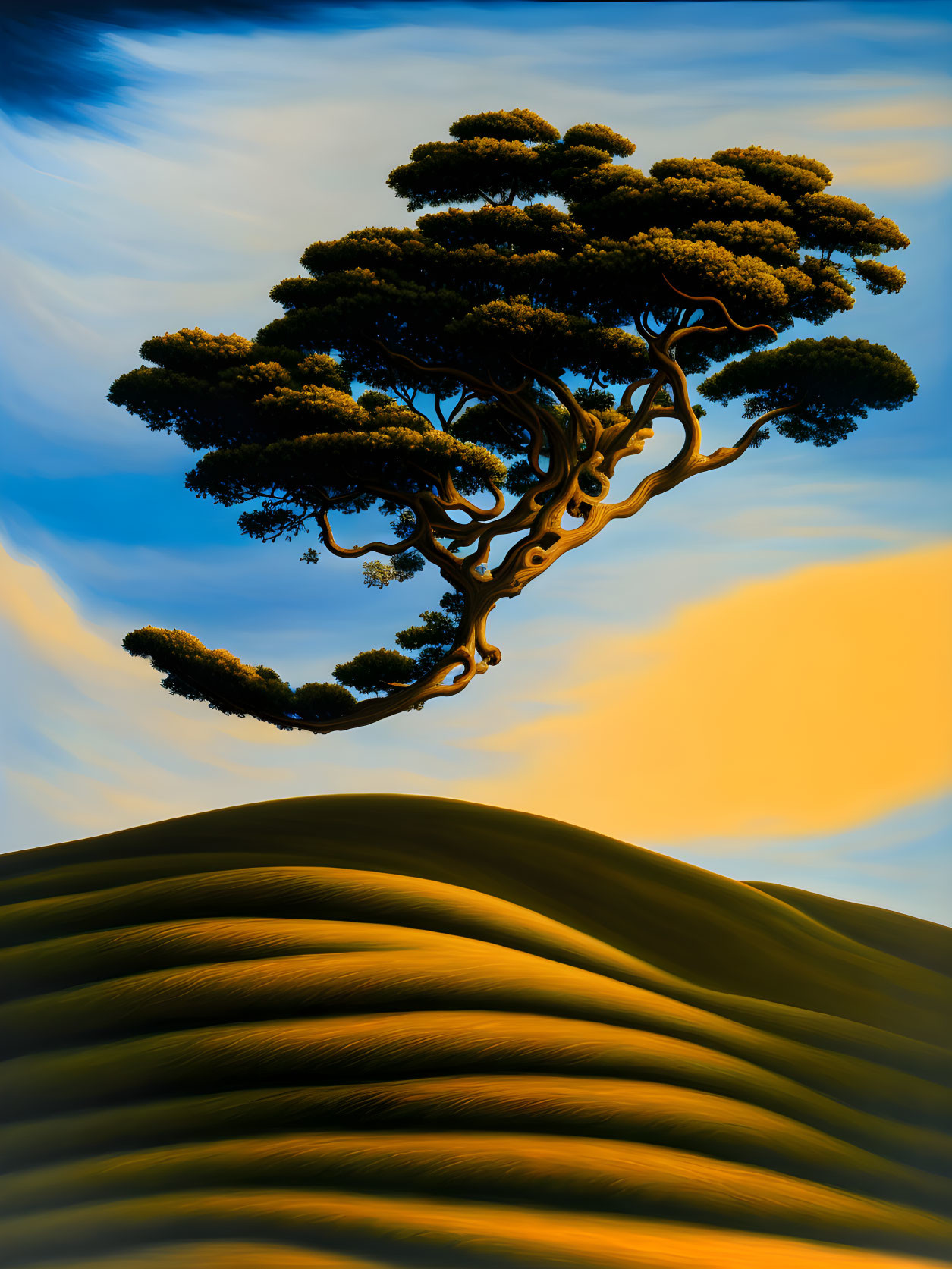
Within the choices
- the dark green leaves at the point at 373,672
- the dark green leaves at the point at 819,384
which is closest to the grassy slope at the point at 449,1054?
the dark green leaves at the point at 373,672

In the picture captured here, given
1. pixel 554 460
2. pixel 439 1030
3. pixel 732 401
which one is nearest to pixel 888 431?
pixel 732 401

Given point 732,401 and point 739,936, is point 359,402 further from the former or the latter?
point 739,936

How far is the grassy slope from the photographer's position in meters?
3.30

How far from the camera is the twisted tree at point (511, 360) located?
16.5 ft

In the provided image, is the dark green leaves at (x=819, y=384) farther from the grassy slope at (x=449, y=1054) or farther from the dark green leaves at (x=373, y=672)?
the grassy slope at (x=449, y=1054)

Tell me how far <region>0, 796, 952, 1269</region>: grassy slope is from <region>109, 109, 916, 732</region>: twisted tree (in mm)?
964

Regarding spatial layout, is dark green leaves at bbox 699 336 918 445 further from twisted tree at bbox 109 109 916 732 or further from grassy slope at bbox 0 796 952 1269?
grassy slope at bbox 0 796 952 1269

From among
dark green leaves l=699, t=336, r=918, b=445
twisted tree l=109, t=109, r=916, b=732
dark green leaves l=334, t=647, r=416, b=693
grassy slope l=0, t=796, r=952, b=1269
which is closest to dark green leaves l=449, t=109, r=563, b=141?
twisted tree l=109, t=109, r=916, b=732

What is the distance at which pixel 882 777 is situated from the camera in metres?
4.72

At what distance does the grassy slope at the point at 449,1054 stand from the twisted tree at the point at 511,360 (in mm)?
964

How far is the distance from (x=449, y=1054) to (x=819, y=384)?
12.3ft

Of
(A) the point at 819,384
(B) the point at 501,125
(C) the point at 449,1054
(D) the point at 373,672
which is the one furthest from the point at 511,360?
(C) the point at 449,1054

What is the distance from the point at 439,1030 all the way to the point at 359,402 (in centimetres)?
330

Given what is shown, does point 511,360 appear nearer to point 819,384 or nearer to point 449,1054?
point 819,384
